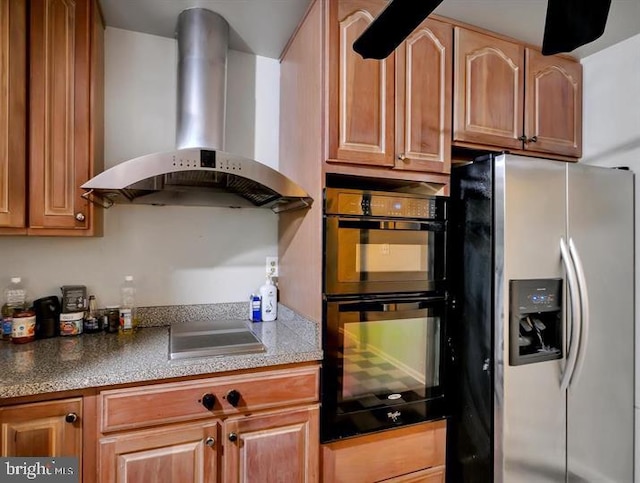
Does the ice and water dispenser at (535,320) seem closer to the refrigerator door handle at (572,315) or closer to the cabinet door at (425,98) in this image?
the refrigerator door handle at (572,315)

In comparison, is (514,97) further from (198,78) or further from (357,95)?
(198,78)

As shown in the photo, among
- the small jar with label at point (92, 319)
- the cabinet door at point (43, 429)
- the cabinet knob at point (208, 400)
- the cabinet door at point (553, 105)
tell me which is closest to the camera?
the cabinet door at point (43, 429)

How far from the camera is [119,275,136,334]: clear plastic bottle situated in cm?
166

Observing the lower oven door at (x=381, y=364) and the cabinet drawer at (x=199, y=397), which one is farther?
the lower oven door at (x=381, y=364)

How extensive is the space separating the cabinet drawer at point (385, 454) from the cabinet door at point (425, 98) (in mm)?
1133

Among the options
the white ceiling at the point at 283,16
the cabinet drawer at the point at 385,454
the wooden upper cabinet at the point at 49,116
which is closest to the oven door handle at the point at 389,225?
the cabinet drawer at the point at 385,454

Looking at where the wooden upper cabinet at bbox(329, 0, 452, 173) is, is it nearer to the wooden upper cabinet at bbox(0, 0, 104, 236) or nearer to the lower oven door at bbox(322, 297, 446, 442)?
the lower oven door at bbox(322, 297, 446, 442)

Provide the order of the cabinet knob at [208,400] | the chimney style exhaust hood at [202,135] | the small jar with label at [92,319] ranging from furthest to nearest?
the small jar with label at [92,319], the chimney style exhaust hood at [202,135], the cabinet knob at [208,400]

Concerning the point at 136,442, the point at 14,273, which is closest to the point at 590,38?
the point at 136,442

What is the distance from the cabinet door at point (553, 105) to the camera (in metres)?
1.81

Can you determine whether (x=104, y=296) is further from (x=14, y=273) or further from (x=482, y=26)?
(x=482, y=26)

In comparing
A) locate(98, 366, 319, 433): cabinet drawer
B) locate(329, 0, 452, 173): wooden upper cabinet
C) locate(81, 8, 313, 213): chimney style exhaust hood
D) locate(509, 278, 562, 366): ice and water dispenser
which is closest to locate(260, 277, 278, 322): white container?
locate(81, 8, 313, 213): chimney style exhaust hood

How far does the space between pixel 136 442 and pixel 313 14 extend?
1.76m

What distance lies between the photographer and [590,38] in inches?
31.6
